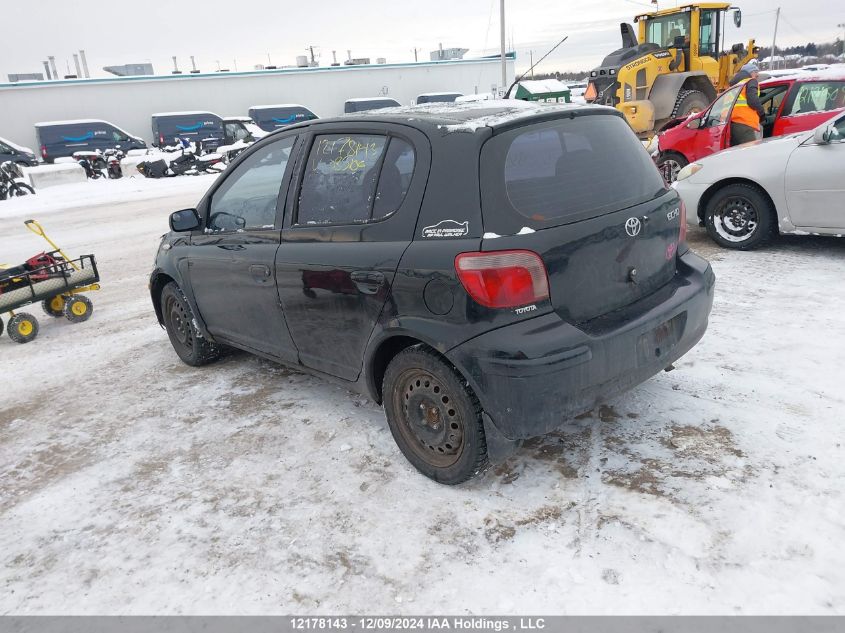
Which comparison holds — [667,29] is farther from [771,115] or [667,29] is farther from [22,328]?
[22,328]

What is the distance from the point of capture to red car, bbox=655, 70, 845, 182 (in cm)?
793

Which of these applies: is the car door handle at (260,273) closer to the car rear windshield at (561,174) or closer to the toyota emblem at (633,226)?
the car rear windshield at (561,174)

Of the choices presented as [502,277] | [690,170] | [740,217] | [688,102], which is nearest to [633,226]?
[502,277]

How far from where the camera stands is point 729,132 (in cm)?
840

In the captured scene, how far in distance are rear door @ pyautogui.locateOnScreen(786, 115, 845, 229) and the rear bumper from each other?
4.19 m

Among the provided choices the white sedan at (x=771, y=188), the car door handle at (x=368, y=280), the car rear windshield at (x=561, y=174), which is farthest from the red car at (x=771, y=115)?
the car door handle at (x=368, y=280)

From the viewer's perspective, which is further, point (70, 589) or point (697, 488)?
point (697, 488)

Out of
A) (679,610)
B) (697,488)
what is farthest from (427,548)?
(697,488)

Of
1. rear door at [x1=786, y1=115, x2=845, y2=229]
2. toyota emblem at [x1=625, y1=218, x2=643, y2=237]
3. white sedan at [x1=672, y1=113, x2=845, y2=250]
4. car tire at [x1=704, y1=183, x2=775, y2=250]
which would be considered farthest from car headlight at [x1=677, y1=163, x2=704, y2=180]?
toyota emblem at [x1=625, y1=218, x2=643, y2=237]

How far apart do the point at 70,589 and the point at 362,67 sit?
151 feet

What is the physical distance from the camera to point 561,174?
9.48ft

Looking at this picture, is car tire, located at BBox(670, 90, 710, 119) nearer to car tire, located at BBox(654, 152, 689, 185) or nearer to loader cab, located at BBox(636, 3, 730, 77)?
loader cab, located at BBox(636, 3, 730, 77)

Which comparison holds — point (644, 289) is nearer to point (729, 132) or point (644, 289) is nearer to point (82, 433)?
point (82, 433)
